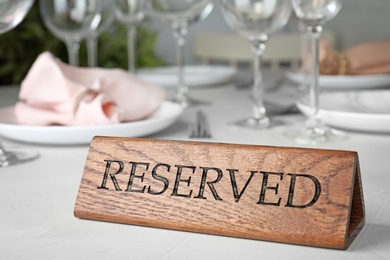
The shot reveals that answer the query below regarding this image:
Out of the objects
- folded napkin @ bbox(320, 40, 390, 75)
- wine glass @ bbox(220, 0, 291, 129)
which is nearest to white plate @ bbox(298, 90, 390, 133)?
wine glass @ bbox(220, 0, 291, 129)

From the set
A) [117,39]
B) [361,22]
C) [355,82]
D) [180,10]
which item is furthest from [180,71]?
[361,22]

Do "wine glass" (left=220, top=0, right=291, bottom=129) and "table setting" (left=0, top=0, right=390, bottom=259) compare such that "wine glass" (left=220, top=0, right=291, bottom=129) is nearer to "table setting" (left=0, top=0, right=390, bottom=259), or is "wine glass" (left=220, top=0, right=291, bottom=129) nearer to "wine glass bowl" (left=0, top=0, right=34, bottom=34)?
"table setting" (left=0, top=0, right=390, bottom=259)

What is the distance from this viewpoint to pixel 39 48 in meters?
3.31

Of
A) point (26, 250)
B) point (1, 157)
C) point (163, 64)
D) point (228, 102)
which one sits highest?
point (163, 64)

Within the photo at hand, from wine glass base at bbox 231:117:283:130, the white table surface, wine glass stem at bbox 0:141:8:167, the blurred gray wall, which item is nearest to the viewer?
the white table surface

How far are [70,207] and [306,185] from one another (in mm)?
258

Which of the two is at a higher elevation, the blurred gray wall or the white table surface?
the blurred gray wall

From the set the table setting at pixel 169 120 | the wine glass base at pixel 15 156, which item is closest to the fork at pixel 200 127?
the table setting at pixel 169 120

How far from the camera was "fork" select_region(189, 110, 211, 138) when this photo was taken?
41.7 inches

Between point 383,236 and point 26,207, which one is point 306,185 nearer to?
point 383,236

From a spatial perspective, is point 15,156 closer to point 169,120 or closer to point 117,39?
point 169,120

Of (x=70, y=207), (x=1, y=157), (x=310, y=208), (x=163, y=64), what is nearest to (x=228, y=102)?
(x=1, y=157)

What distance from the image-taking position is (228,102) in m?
1.46

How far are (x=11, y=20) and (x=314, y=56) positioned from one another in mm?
443
